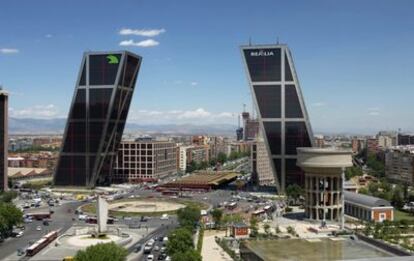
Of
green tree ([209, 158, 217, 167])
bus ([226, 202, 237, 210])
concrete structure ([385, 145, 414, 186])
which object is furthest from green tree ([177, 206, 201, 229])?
green tree ([209, 158, 217, 167])

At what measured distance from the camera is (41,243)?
52906mm

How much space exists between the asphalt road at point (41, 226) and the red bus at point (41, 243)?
1664 millimetres

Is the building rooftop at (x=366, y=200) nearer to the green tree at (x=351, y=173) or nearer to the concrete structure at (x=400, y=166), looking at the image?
the green tree at (x=351, y=173)

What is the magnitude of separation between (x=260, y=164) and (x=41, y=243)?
73.7m

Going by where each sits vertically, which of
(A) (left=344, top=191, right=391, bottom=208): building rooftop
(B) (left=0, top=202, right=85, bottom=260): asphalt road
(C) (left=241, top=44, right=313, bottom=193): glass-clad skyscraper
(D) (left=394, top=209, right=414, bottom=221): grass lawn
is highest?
(C) (left=241, top=44, right=313, bottom=193): glass-clad skyscraper

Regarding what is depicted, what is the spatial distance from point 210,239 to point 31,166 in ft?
351

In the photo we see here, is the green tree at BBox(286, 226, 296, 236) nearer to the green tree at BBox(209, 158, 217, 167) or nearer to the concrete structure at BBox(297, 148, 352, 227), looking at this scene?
the concrete structure at BBox(297, 148, 352, 227)

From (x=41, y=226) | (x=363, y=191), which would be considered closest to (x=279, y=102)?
(x=363, y=191)

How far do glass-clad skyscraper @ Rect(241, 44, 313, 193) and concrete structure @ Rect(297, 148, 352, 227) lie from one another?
2016 centimetres

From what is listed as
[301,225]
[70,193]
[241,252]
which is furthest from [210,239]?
[70,193]

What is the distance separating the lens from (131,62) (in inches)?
3944

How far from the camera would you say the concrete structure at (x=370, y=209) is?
6894 cm

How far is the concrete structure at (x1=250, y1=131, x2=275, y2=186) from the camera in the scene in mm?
117750

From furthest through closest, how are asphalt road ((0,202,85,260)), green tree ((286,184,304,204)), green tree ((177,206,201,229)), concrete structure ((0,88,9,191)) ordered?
concrete structure ((0,88,9,191)) → green tree ((286,184,304,204)) → green tree ((177,206,201,229)) → asphalt road ((0,202,85,260))
